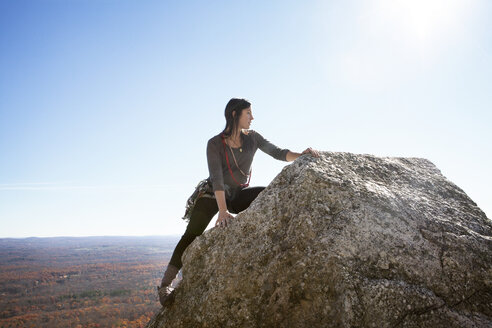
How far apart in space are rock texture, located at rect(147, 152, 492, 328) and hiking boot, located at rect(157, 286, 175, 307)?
4.7 inches

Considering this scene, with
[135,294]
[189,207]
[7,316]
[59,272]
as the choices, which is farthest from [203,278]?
[59,272]

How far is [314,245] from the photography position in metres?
2.47

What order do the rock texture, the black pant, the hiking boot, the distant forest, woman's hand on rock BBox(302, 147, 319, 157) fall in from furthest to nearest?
1. the distant forest
2. the black pant
3. woman's hand on rock BBox(302, 147, 319, 157)
4. the hiking boot
5. the rock texture

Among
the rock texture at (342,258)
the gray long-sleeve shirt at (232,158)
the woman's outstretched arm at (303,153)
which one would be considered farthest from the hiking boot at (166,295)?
the woman's outstretched arm at (303,153)

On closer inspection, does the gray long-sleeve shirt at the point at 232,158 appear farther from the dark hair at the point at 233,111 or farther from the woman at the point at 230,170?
the dark hair at the point at 233,111

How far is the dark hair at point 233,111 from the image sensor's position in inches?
153

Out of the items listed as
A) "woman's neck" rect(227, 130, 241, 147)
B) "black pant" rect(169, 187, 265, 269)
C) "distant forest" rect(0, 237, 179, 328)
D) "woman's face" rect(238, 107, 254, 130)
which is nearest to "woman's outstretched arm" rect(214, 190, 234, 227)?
"black pant" rect(169, 187, 265, 269)

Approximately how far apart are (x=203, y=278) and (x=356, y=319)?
1574 millimetres

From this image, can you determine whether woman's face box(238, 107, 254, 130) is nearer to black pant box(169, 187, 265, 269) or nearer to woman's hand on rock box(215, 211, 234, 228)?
black pant box(169, 187, 265, 269)

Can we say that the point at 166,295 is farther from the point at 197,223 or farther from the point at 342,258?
the point at 342,258

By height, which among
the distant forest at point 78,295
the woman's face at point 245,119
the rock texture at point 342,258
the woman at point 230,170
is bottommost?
the distant forest at point 78,295

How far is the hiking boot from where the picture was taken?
3.10 m

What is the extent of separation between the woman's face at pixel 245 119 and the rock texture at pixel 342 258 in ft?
3.37

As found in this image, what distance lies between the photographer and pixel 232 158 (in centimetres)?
380
